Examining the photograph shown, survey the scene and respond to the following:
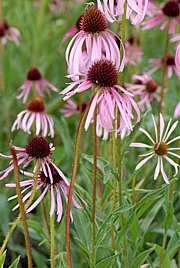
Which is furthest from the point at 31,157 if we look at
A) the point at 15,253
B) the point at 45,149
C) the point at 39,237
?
the point at 15,253

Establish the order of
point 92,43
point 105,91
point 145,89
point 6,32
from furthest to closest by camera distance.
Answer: point 6,32
point 145,89
point 92,43
point 105,91

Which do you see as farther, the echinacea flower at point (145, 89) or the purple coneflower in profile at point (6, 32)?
the purple coneflower in profile at point (6, 32)

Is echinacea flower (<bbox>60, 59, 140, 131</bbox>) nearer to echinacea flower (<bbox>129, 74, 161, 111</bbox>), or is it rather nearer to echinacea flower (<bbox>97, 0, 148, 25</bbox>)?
echinacea flower (<bbox>97, 0, 148, 25</bbox>)

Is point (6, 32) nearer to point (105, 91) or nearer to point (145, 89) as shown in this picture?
point (145, 89)

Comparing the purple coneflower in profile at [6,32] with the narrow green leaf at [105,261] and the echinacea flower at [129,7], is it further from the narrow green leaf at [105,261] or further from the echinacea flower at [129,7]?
the narrow green leaf at [105,261]

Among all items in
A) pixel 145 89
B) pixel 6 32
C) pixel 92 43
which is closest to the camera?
pixel 92 43

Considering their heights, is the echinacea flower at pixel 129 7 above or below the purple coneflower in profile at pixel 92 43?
above

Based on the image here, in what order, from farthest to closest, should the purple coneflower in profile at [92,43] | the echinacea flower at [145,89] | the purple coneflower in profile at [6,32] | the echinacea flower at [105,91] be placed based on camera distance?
the purple coneflower in profile at [6,32] < the echinacea flower at [145,89] < the purple coneflower in profile at [92,43] < the echinacea flower at [105,91]

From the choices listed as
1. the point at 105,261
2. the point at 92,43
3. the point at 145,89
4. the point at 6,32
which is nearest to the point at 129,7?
the point at 92,43

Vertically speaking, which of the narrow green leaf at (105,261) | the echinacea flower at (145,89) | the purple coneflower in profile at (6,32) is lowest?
→ the narrow green leaf at (105,261)

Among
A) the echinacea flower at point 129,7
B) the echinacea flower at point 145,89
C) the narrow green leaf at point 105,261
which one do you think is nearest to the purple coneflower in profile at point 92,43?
the echinacea flower at point 129,7

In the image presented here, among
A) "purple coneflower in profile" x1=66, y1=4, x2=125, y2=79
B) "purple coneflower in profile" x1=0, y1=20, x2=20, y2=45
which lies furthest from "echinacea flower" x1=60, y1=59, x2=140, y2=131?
"purple coneflower in profile" x1=0, y1=20, x2=20, y2=45
